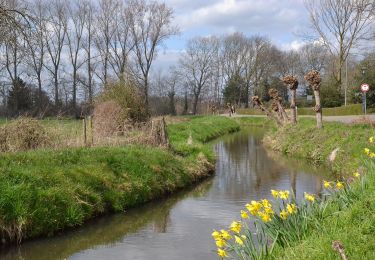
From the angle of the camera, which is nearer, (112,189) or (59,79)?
(112,189)

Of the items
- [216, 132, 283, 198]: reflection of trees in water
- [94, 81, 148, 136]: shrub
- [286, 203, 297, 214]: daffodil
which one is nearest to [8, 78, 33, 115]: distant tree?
[94, 81, 148, 136]: shrub

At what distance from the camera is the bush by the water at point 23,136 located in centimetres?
1305

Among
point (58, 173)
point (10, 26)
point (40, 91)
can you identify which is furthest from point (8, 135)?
point (40, 91)

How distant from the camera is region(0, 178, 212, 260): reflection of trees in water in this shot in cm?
813

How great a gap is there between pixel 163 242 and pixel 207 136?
80.7ft

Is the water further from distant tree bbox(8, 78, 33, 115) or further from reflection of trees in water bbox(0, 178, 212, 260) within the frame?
distant tree bbox(8, 78, 33, 115)

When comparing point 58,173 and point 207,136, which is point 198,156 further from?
point 207,136

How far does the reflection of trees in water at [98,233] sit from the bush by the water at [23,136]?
390 centimetres

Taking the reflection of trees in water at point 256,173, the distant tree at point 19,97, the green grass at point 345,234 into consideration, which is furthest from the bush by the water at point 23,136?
the distant tree at point 19,97

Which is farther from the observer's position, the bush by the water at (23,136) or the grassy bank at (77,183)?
the bush by the water at (23,136)

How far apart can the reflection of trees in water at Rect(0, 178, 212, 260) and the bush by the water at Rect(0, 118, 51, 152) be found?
3903 mm

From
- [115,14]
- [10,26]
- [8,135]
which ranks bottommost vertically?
[8,135]

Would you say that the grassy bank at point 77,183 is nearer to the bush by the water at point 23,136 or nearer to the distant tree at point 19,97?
the bush by the water at point 23,136

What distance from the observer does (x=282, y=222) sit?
5.87m
